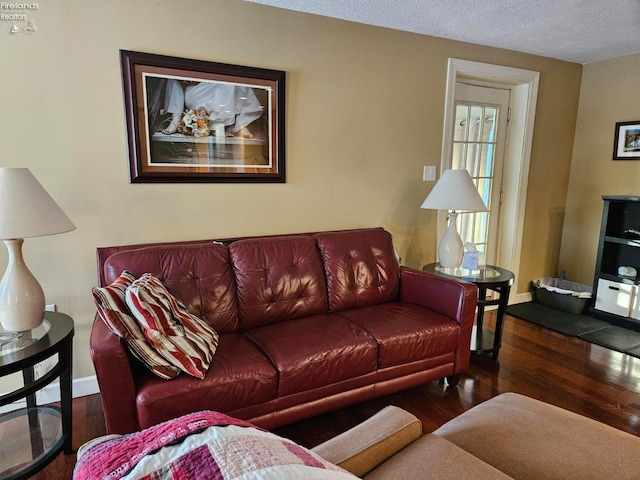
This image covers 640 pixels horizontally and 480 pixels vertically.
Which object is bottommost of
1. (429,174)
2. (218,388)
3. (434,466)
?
(218,388)

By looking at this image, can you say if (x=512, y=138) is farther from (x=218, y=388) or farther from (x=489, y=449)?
(x=218, y=388)

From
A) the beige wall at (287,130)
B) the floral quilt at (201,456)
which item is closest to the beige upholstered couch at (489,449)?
the floral quilt at (201,456)

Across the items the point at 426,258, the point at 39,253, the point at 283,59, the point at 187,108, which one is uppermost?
the point at 283,59

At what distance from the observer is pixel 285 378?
5.89ft

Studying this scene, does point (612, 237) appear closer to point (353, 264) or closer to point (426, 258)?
point (426, 258)

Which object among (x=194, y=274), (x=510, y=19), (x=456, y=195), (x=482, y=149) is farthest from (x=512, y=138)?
(x=194, y=274)

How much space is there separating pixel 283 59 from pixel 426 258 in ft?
6.34

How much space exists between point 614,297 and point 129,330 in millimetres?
3782

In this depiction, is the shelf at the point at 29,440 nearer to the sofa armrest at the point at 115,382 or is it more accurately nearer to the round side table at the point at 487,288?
the sofa armrest at the point at 115,382

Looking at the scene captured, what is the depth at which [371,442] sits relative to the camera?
109 cm

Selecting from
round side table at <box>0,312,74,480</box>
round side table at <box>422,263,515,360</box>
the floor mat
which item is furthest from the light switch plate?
round side table at <box>0,312,74,480</box>

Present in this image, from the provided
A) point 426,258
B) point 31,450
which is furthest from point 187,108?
point 426,258

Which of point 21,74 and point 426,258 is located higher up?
point 21,74

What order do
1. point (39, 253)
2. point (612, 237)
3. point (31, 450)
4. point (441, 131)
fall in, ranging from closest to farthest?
point (31, 450) < point (39, 253) < point (441, 131) < point (612, 237)
